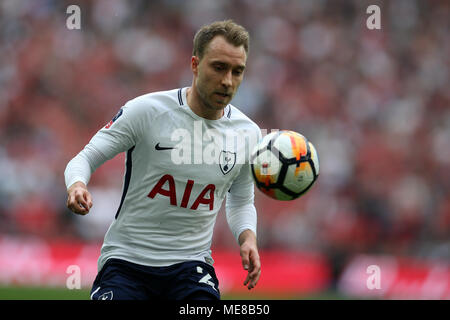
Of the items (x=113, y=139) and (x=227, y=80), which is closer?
(x=113, y=139)

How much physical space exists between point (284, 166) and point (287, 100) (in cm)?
1095

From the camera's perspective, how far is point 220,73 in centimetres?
440

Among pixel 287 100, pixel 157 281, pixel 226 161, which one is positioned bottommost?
pixel 157 281

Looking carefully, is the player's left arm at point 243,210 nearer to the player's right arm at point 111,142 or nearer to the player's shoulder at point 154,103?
the player's shoulder at point 154,103

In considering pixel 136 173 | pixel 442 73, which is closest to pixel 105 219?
pixel 136 173

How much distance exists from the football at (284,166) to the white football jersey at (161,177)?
1.06 ft

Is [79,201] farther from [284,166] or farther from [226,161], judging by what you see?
[284,166]

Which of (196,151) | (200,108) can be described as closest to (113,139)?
(196,151)

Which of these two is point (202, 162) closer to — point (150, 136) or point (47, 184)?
point (150, 136)

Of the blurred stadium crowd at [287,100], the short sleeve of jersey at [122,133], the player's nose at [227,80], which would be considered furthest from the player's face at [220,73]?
the blurred stadium crowd at [287,100]

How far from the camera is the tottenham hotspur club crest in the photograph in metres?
4.46

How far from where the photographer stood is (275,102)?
14828mm

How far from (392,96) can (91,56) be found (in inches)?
273

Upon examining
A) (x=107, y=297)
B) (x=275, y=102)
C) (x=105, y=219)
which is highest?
(x=275, y=102)
